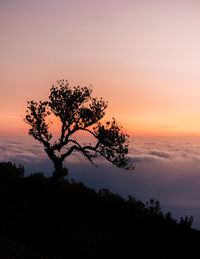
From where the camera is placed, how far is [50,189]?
88.6 feet

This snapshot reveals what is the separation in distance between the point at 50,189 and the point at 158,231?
33.3 ft

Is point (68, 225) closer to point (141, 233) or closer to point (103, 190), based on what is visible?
point (141, 233)

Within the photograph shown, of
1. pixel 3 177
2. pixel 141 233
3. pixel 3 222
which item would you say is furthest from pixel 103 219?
pixel 3 177

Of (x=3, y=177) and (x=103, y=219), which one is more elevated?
(x=3, y=177)

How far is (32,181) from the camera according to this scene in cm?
2945

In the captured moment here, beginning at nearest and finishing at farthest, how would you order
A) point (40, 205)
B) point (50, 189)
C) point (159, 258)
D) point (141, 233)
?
point (159, 258) < point (141, 233) < point (40, 205) < point (50, 189)

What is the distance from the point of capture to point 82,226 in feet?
66.6

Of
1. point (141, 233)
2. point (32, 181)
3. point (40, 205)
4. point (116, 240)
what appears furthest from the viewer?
point (32, 181)

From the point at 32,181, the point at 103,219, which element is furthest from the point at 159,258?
the point at 32,181

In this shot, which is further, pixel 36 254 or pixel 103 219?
pixel 103 219

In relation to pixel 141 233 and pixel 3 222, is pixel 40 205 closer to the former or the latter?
pixel 3 222

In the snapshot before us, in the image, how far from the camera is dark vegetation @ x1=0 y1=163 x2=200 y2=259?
1695 centimetres

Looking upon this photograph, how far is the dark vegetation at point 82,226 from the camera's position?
1695 centimetres

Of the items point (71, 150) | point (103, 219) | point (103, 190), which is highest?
point (71, 150)
